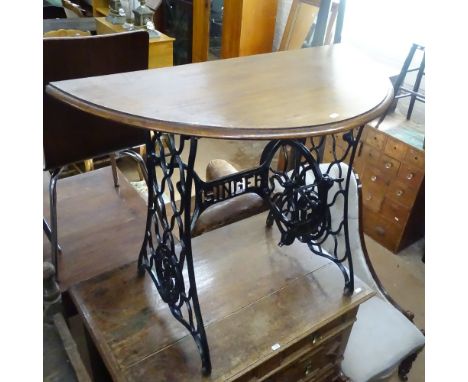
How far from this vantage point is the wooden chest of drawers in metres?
2.11

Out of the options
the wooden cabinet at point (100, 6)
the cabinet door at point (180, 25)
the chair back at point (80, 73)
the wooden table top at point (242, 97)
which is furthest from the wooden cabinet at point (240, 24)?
the wooden table top at point (242, 97)

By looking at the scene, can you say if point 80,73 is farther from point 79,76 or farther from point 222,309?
point 222,309

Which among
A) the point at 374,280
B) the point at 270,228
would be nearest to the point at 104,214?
the point at 270,228

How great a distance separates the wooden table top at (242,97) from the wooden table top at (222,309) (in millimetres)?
572

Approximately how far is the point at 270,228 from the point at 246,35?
210 centimetres

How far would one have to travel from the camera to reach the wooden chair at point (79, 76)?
45.1 inches

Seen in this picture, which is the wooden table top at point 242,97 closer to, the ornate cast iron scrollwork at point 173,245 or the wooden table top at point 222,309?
the ornate cast iron scrollwork at point 173,245

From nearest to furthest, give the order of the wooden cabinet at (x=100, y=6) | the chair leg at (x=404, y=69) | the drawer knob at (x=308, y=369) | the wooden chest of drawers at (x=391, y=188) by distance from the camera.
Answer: the drawer knob at (x=308, y=369)
the wooden chest of drawers at (x=391, y=188)
the chair leg at (x=404, y=69)
the wooden cabinet at (x=100, y=6)

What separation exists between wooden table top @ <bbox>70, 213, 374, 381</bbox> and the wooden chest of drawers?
3.35ft

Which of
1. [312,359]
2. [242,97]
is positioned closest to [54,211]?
[242,97]

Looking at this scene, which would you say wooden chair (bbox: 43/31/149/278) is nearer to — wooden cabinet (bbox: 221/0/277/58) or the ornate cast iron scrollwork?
the ornate cast iron scrollwork

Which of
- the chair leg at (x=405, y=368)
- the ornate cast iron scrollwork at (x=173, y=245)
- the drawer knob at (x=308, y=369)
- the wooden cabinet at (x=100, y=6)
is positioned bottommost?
the chair leg at (x=405, y=368)

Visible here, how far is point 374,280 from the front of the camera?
5.08ft

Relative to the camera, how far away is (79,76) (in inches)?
46.9
